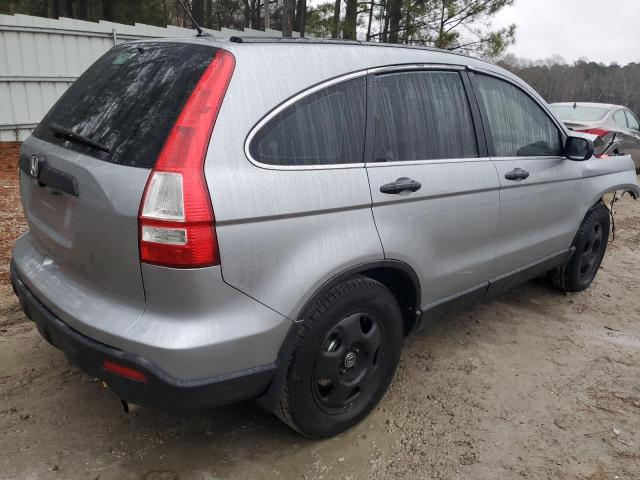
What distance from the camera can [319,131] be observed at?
231cm

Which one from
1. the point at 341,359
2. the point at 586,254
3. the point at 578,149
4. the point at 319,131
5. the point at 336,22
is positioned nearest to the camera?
the point at 319,131

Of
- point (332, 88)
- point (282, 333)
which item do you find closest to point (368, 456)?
point (282, 333)

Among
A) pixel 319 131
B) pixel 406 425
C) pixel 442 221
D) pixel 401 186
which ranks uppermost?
pixel 319 131

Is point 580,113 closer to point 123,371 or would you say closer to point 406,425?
point 406,425

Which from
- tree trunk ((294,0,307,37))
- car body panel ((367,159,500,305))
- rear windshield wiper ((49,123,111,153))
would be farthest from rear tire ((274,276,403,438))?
tree trunk ((294,0,307,37))

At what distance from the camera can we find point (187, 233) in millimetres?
1854

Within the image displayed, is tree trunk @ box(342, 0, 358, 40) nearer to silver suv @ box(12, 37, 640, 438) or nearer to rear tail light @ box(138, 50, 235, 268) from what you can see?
silver suv @ box(12, 37, 640, 438)

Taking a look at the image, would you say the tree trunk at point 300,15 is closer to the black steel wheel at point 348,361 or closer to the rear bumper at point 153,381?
the black steel wheel at point 348,361

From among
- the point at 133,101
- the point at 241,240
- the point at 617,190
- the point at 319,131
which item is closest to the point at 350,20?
the point at 617,190

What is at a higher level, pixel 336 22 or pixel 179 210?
pixel 336 22

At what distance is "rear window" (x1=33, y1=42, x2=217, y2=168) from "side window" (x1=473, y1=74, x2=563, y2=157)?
6.06 ft

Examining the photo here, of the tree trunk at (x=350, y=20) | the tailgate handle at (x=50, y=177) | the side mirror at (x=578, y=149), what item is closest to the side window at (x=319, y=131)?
the tailgate handle at (x=50, y=177)

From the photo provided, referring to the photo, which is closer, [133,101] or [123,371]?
[123,371]

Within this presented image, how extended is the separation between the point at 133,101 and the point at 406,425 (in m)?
2.00
